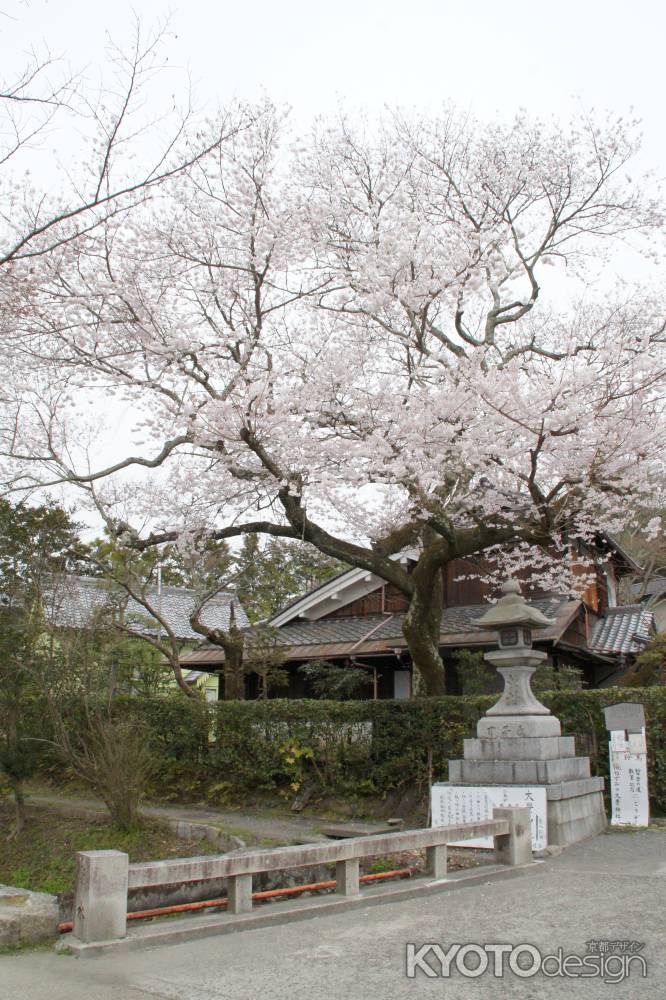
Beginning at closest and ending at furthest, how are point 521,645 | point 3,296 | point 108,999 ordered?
point 108,999 → point 3,296 → point 521,645

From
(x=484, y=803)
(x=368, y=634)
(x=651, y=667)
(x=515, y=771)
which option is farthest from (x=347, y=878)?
(x=368, y=634)

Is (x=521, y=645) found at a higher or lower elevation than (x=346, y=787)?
higher

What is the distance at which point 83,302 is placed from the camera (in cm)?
1106

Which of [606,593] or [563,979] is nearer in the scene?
[563,979]

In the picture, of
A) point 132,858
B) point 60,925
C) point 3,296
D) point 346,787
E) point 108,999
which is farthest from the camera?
point 346,787

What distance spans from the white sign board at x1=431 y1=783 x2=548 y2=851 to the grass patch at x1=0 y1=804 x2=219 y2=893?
11.2ft

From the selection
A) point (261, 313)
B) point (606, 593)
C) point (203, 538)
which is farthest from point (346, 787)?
point (606, 593)

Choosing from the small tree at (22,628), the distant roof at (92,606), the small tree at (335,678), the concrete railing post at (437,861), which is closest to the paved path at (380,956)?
the concrete railing post at (437,861)

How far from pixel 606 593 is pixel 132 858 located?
665 inches

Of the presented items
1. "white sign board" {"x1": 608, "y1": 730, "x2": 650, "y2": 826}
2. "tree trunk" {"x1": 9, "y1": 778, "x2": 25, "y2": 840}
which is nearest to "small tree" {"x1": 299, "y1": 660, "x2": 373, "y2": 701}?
"tree trunk" {"x1": 9, "y1": 778, "x2": 25, "y2": 840}

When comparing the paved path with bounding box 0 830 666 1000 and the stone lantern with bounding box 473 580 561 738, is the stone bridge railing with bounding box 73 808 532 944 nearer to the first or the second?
the paved path with bounding box 0 830 666 1000

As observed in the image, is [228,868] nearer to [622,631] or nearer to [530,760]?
[530,760]

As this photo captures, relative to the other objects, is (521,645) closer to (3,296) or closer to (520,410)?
(520,410)

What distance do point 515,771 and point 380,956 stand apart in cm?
460
